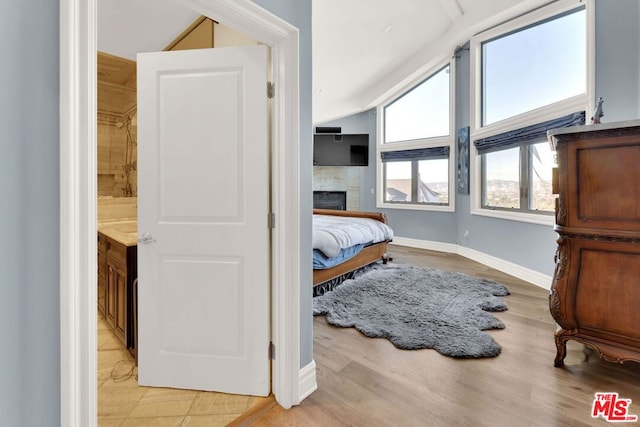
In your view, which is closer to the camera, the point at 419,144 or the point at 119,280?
the point at 119,280

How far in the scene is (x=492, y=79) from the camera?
15.1 ft

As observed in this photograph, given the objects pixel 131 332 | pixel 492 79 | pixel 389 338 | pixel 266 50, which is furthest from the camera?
pixel 492 79

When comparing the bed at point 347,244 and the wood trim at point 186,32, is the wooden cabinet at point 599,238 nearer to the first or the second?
the bed at point 347,244

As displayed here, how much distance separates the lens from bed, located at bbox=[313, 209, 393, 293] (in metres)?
3.10

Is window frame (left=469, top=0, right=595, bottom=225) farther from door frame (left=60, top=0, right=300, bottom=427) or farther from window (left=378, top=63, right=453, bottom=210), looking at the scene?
door frame (left=60, top=0, right=300, bottom=427)

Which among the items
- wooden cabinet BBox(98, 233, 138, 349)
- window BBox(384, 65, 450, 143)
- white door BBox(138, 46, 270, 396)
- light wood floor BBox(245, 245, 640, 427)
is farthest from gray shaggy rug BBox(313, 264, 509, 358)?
window BBox(384, 65, 450, 143)

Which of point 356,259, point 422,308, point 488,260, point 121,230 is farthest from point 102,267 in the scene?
point 488,260

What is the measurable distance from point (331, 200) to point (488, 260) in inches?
151

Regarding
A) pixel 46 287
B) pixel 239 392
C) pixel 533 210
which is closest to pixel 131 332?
pixel 239 392

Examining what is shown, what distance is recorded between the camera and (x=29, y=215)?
2.49 feet

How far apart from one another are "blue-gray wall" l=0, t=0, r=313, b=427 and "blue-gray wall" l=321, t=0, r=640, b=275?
359 cm

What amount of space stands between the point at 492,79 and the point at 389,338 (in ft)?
13.8

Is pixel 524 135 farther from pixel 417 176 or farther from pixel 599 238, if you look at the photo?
pixel 599 238

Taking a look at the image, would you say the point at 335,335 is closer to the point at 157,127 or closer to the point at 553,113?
the point at 157,127
